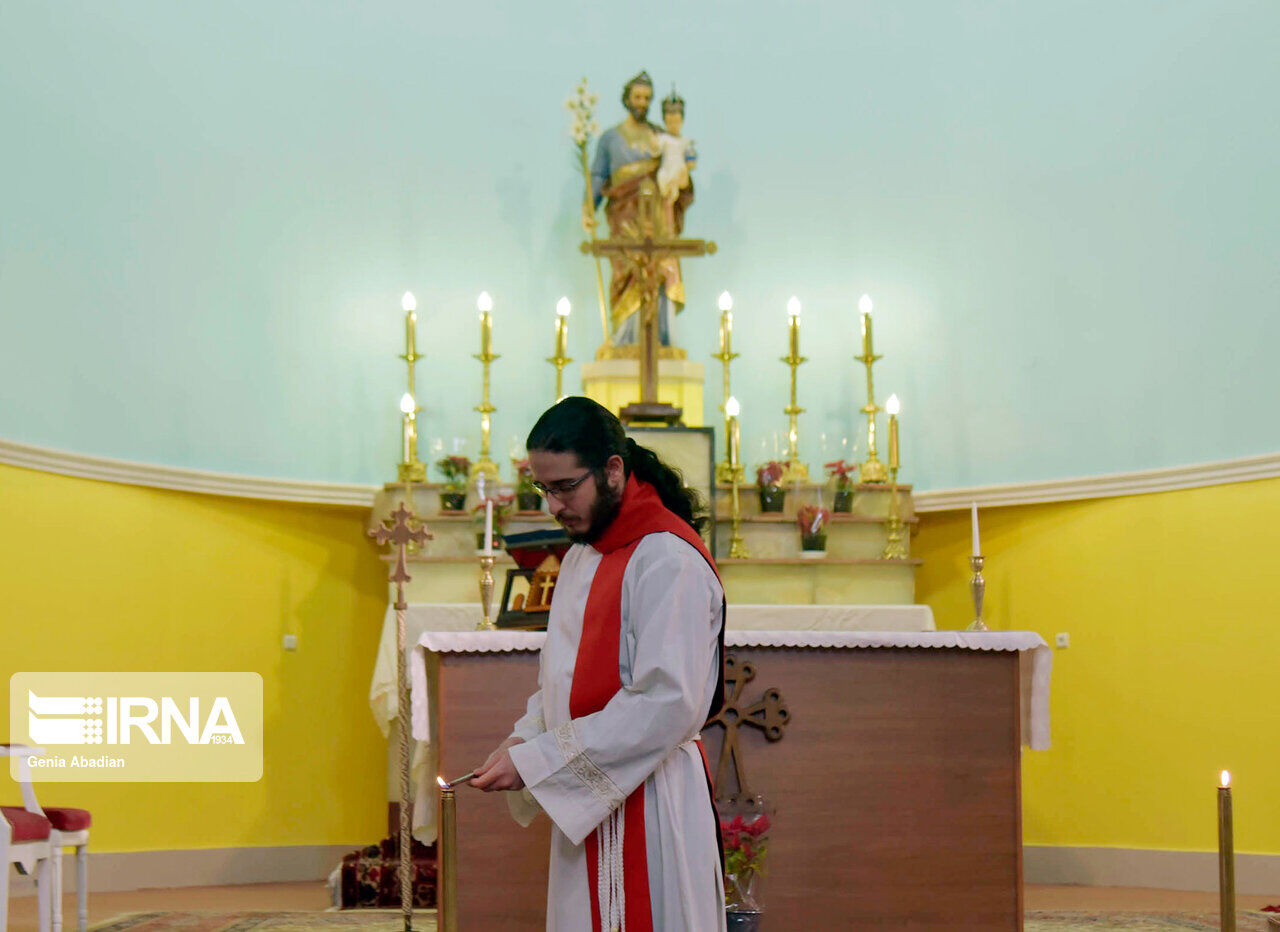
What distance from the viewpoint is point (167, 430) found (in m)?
6.67

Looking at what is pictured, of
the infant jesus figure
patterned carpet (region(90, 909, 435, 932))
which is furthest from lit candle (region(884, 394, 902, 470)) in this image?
patterned carpet (region(90, 909, 435, 932))

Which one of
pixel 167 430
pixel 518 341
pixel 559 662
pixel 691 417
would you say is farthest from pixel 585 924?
pixel 518 341

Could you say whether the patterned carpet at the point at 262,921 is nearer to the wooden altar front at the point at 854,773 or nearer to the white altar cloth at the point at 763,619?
the white altar cloth at the point at 763,619

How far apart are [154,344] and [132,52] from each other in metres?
1.40

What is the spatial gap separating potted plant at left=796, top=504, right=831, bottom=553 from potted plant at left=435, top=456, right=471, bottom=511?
4.91 ft

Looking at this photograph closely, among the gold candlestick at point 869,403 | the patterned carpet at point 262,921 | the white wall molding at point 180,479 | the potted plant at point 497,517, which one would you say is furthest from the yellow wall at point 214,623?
the gold candlestick at point 869,403

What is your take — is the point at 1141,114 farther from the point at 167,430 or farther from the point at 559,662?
the point at 559,662

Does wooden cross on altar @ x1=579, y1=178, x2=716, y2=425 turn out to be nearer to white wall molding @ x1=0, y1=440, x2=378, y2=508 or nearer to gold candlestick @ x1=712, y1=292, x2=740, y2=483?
gold candlestick @ x1=712, y1=292, x2=740, y2=483

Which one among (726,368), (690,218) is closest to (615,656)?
(726,368)

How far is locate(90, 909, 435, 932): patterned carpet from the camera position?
5.13 m

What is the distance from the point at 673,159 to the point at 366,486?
2152mm

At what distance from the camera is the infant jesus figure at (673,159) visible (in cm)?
673

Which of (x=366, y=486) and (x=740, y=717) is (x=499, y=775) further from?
(x=366, y=486)

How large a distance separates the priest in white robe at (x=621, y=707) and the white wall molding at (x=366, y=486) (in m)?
4.21
